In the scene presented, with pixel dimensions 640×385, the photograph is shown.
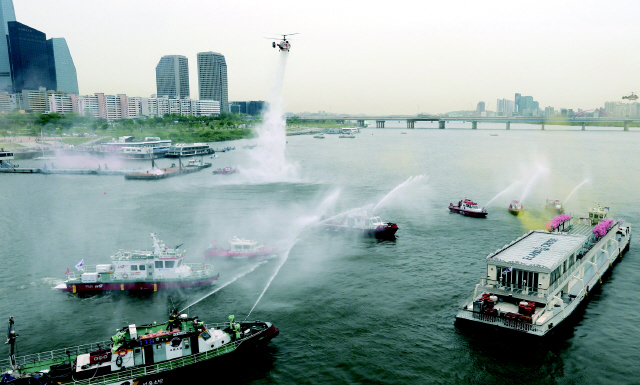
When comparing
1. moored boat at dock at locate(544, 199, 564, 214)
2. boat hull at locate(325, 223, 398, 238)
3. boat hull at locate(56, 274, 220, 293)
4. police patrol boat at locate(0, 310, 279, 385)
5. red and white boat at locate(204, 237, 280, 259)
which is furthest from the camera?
moored boat at dock at locate(544, 199, 564, 214)

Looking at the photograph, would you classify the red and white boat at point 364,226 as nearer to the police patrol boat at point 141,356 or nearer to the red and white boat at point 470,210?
the red and white boat at point 470,210

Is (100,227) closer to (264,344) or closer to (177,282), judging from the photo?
(177,282)

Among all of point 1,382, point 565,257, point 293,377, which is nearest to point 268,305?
point 293,377

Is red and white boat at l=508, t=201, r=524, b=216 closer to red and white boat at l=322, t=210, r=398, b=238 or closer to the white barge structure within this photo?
red and white boat at l=322, t=210, r=398, b=238

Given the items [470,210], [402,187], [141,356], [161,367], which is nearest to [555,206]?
[470,210]

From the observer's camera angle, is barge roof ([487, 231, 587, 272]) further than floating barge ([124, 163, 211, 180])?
No

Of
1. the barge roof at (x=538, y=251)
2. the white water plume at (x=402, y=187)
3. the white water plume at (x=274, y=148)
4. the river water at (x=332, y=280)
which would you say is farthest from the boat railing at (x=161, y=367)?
the white water plume at (x=274, y=148)

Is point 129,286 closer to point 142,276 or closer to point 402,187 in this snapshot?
point 142,276

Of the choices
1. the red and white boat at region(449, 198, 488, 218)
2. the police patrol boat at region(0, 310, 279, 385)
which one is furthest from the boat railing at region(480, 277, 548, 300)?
the red and white boat at region(449, 198, 488, 218)
